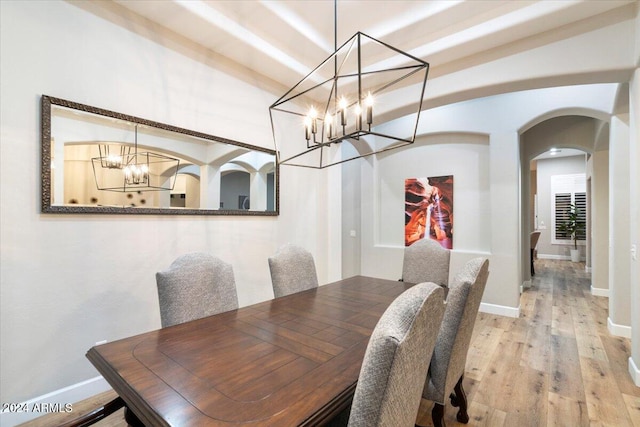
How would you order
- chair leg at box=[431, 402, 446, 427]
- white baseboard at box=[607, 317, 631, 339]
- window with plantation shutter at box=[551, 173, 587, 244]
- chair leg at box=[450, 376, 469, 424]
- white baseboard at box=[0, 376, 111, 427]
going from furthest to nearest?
window with plantation shutter at box=[551, 173, 587, 244] → white baseboard at box=[607, 317, 631, 339] → chair leg at box=[450, 376, 469, 424] → white baseboard at box=[0, 376, 111, 427] → chair leg at box=[431, 402, 446, 427]

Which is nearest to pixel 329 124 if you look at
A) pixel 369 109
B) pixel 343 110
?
pixel 343 110

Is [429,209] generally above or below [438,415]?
above

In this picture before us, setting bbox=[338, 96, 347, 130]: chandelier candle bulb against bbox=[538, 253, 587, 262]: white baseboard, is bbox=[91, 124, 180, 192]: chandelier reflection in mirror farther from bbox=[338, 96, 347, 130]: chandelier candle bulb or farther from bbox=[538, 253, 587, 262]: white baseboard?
bbox=[538, 253, 587, 262]: white baseboard

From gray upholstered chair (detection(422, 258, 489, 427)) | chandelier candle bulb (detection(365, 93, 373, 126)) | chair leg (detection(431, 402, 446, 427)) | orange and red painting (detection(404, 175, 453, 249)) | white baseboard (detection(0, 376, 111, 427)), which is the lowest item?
white baseboard (detection(0, 376, 111, 427))

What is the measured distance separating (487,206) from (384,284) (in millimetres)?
2583

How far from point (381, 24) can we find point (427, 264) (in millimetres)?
2339

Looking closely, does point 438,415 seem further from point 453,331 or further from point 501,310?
point 501,310

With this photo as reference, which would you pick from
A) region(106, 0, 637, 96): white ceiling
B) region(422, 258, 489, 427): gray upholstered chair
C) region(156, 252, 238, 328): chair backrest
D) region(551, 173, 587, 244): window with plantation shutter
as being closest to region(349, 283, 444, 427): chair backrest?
region(422, 258, 489, 427): gray upholstered chair

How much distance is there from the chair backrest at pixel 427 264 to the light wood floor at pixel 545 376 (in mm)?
826

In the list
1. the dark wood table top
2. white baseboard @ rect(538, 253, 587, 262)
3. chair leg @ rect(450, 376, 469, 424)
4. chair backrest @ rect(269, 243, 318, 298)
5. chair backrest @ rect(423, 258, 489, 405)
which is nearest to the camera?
the dark wood table top

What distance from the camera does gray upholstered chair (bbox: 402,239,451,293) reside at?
2.79 m

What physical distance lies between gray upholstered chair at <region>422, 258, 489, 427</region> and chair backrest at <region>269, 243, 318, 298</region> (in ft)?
3.82

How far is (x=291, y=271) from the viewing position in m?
2.32

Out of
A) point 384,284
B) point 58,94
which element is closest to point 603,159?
point 384,284
